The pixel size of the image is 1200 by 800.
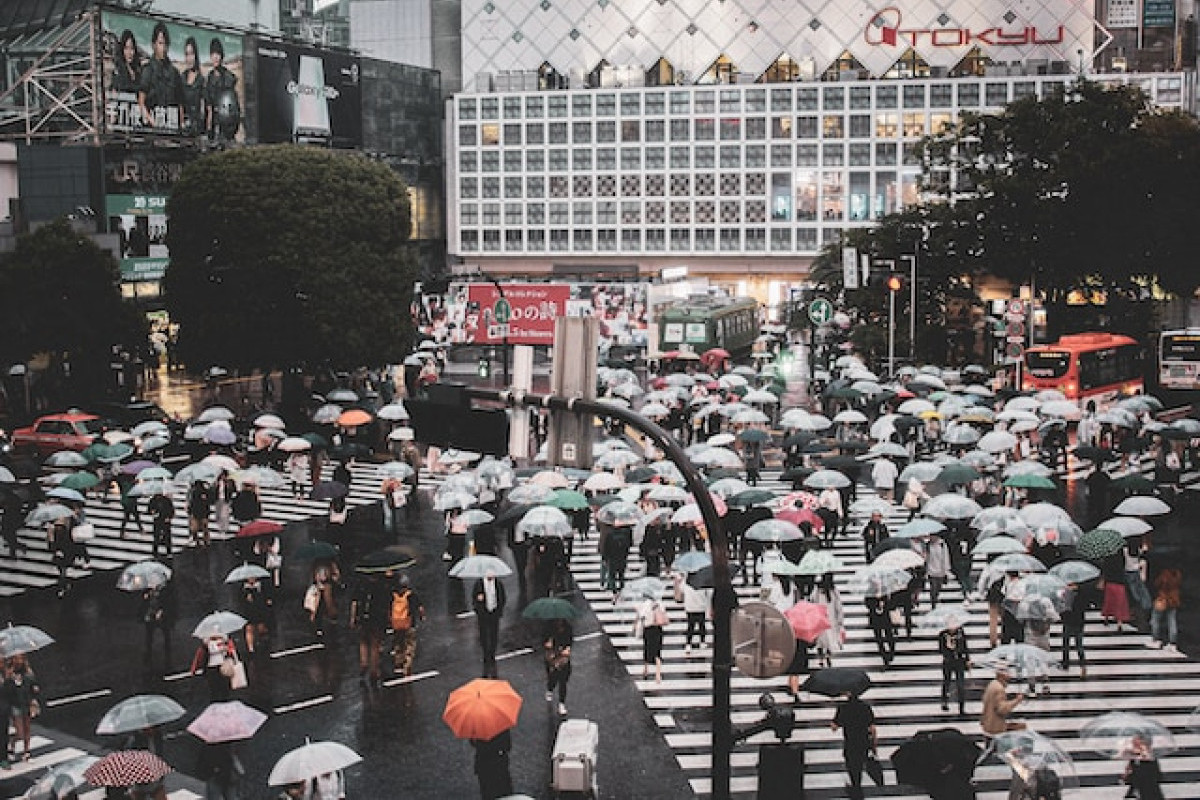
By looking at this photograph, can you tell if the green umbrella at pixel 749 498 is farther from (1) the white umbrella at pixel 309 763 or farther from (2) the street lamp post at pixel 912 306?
(2) the street lamp post at pixel 912 306

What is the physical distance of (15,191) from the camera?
189 feet

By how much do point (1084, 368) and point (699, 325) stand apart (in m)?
20.3

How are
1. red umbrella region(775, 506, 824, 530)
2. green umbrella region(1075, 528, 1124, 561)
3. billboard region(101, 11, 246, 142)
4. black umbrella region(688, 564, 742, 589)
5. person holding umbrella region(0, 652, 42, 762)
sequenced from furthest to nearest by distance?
1. billboard region(101, 11, 246, 142)
2. red umbrella region(775, 506, 824, 530)
3. black umbrella region(688, 564, 742, 589)
4. green umbrella region(1075, 528, 1124, 561)
5. person holding umbrella region(0, 652, 42, 762)

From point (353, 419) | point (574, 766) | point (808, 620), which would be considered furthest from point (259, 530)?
point (353, 419)

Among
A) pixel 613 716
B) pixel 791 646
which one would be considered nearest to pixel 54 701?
pixel 613 716

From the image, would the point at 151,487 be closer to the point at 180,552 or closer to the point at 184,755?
the point at 180,552

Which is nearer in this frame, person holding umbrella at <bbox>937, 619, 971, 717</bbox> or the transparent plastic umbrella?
the transparent plastic umbrella

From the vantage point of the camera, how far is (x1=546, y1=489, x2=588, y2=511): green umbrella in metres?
23.9

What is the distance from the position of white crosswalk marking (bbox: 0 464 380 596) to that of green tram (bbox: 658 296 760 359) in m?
24.8

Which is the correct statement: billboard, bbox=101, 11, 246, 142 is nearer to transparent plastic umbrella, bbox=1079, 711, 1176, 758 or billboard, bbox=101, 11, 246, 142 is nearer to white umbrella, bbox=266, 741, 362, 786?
white umbrella, bbox=266, 741, 362, 786

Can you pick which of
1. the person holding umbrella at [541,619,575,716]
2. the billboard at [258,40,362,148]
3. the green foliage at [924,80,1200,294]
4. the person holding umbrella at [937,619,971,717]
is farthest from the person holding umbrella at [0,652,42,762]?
the billboard at [258,40,362,148]

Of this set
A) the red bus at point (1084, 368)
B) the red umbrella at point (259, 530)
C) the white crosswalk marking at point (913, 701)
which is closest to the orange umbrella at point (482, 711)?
the white crosswalk marking at point (913, 701)

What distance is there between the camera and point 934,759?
42.6ft

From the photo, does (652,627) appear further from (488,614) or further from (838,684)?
(838,684)
